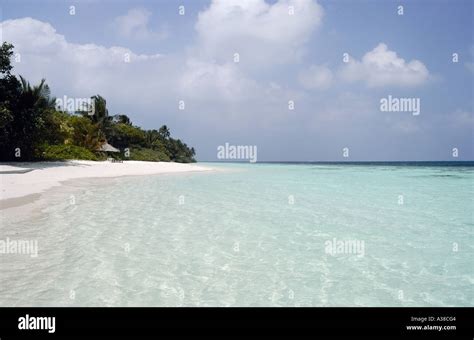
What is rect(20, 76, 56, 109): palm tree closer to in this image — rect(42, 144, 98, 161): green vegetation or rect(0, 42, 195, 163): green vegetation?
rect(0, 42, 195, 163): green vegetation

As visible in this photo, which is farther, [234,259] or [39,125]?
[39,125]

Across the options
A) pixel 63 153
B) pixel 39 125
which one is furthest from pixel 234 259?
pixel 63 153

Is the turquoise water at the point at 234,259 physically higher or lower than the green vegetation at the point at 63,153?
lower

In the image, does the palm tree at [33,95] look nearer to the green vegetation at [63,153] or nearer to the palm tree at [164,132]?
the green vegetation at [63,153]

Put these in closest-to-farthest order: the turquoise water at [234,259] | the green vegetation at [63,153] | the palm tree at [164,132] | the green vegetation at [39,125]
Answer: the turquoise water at [234,259], the green vegetation at [39,125], the green vegetation at [63,153], the palm tree at [164,132]

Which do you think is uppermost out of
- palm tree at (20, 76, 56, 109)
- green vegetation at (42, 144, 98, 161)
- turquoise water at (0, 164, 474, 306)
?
palm tree at (20, 76, 56, 109)

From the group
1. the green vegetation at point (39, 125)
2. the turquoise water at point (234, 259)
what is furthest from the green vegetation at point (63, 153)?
the turquoise water at point (234, 259)

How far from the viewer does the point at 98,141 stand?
41188 mm

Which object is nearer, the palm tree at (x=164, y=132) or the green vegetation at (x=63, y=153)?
the green vegetation at (x=63, y=153)

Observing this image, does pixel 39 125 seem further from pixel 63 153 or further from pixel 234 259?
pixel 234 259

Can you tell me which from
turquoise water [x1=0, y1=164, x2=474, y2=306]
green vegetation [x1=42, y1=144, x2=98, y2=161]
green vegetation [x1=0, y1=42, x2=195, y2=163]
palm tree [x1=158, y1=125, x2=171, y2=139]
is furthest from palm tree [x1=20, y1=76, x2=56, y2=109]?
palm tree [x1=158, y1=125, x2=171, y2=139]

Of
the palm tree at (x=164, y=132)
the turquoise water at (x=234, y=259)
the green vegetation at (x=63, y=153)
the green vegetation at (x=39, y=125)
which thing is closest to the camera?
the turquoise water at (x=234, y=259)

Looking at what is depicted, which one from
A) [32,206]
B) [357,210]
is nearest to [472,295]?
[357,210]

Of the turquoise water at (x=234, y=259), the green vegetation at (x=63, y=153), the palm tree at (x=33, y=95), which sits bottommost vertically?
the turquoise water at (x=234, y=259)
